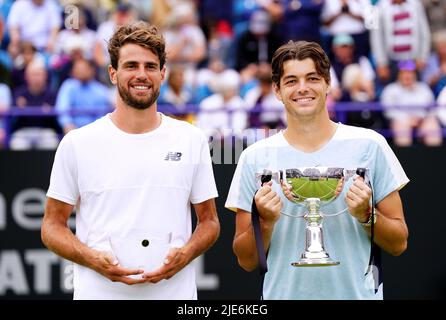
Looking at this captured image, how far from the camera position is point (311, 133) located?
441 centimetres

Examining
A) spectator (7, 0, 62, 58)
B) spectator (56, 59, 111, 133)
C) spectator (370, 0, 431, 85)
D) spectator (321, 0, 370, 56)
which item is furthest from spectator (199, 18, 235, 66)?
spectator (7, 0, 62, 58)

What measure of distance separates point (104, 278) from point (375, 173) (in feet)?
4.24

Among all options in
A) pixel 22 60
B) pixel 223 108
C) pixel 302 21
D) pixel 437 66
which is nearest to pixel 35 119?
pixel 22 60

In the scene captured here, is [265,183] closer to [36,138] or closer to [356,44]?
[36,138]

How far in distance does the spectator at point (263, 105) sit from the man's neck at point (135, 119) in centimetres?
374

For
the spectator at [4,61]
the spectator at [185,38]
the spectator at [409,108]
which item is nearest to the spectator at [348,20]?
the spectator at [409,108]

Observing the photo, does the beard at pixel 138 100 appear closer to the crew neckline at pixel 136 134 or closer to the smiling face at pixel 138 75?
the smiling face at pixel 138 75

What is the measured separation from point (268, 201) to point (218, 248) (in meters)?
3.89

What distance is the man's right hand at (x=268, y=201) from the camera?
13.5 ft

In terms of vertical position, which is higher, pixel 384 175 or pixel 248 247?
pixel 384 175

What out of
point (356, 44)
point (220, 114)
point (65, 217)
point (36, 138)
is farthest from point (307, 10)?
point (65, 217)

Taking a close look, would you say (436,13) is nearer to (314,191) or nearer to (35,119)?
(35,119)

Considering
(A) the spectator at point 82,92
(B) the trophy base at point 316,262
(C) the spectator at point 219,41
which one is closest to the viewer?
(B) the trophy base at point 316,262

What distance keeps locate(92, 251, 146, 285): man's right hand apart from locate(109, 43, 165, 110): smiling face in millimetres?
676
